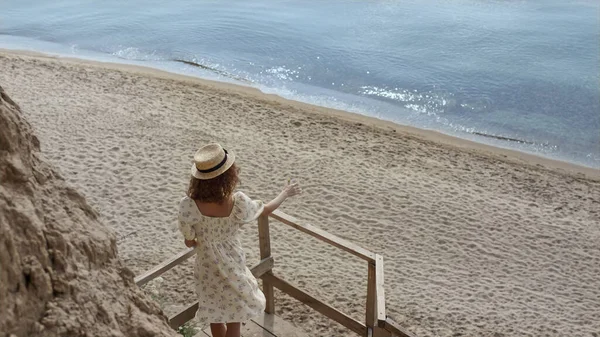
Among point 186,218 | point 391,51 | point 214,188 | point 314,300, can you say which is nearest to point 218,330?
point 186,218

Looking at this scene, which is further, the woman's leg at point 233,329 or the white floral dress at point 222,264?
the woman's leg at point 233,329

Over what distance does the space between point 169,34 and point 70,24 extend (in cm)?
373

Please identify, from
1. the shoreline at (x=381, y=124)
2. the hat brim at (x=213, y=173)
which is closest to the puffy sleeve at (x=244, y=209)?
the hat brim at (x=213, y=173)

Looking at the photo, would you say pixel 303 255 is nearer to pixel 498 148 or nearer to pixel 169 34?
pixel 498 148

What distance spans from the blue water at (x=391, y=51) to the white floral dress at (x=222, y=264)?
11008 millimetres

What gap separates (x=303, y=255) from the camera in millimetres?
8141

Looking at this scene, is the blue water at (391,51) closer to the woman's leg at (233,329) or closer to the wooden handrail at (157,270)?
the wooden handrail at (157,270)

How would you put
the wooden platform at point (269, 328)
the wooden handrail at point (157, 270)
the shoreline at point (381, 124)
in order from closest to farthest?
the wooden handrail at point (157, 270) < the wooden platform at point (269, 328) < the shoreline at point (381, 124)

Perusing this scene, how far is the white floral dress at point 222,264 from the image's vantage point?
4.27 m

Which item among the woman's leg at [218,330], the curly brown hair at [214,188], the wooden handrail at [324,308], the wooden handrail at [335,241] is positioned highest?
the curly brown hair at [214,188]

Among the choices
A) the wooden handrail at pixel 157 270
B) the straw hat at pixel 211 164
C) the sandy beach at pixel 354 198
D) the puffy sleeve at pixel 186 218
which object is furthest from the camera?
the sandy beach at pixel 354 198

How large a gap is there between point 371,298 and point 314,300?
559mm

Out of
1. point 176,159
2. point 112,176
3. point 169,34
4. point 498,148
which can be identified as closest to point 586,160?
point 498,148

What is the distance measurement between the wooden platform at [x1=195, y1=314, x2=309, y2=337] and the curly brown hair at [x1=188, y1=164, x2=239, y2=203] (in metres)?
1.80
